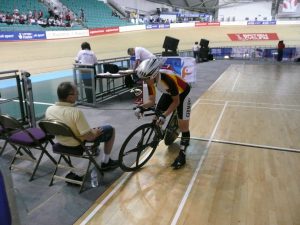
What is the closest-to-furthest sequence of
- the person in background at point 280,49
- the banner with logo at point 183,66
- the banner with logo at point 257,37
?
the banner with logo at point 183,66, the person in background at point 280,49, the banner with logo at point 257,37

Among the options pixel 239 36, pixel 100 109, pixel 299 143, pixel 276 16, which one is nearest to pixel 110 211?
pixel 299 143

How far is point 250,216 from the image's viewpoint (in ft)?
8.04

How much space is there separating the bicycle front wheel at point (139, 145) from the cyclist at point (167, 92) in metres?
0.20

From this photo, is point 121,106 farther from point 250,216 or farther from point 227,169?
point 250,216

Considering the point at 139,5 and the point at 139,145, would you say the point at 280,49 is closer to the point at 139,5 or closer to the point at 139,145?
the point at 139,145

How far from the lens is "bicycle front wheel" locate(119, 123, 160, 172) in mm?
3086

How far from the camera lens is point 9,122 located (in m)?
2.93

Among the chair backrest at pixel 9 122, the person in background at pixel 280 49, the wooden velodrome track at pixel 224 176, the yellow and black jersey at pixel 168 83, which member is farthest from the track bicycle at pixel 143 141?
the person in background at pixel 280 49

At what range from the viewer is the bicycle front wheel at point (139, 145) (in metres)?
3.09

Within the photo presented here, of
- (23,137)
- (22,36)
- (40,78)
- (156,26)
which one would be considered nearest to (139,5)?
(156,26)

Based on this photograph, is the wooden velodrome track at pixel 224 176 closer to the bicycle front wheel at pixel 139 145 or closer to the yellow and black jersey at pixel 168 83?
the bicycle front wheel at pixel 139 145

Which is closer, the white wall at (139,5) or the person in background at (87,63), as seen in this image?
the person in background at (87,63)

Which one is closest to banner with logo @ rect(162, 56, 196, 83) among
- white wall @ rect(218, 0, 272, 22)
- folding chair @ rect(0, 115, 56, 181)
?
folding chair @ rect(0, 115, 56, 181)

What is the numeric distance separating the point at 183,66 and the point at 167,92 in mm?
5826
